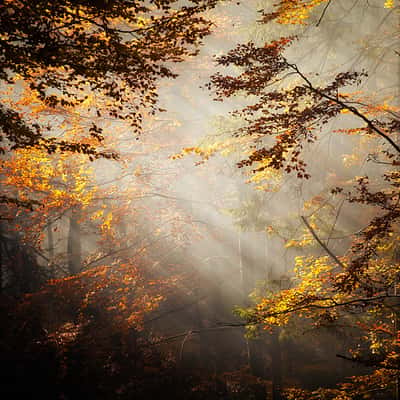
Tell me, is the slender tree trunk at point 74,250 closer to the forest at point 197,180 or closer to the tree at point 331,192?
the forest at point 197,180

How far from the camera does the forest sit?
10.5ft

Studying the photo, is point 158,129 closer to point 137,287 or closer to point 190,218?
point 190,218

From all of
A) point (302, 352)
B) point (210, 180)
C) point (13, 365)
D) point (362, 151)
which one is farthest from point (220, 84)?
point (302, 352)

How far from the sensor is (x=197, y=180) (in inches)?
604

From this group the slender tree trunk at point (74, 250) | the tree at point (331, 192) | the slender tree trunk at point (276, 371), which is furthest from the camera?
the slender tree trunk at point (74, 250)

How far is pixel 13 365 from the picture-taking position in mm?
7387

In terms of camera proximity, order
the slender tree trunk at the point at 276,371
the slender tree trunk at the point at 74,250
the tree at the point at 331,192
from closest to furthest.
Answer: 1. the tree at the point at 331,192
2. the slender tree trunk at the point at 276,371
3. the slender tree trunk at the point at 74,250

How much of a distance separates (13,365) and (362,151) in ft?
34.1

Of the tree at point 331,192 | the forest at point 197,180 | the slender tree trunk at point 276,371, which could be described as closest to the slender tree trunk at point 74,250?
the forest at point 197,180

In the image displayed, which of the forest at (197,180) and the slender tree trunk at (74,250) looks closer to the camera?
the forest at (197,180)

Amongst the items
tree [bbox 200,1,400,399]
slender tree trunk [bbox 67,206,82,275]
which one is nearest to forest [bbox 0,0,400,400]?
tree [bbox 200,1,400,399]

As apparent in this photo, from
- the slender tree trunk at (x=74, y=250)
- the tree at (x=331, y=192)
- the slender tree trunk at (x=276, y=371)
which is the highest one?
the slender tree trunk at (x=74, y=250)

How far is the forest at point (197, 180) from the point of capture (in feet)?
10.5

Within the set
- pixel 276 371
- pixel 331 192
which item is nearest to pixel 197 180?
pixel 276 371
